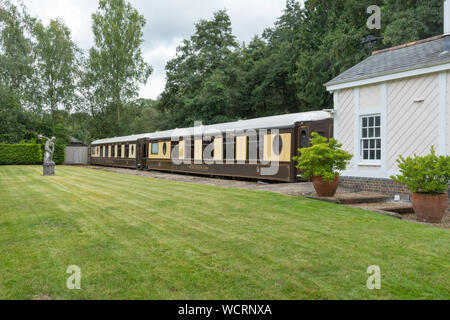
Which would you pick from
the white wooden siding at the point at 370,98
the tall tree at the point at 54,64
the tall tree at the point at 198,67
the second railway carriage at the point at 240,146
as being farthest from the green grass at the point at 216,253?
the tall tree at the point at 54,64

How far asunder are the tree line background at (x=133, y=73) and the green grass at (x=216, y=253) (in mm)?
20660

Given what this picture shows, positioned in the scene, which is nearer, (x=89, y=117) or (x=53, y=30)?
(x=53, y=30)

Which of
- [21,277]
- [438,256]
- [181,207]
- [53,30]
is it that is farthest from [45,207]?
[53,30]

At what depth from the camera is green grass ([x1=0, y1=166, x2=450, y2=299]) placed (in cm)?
316

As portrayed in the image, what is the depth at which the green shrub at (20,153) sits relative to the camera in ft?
104

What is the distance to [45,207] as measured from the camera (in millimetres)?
7273

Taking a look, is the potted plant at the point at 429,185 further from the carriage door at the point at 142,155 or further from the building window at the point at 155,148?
the carriage door at the point at 142,155

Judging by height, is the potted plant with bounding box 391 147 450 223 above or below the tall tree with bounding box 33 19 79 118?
below

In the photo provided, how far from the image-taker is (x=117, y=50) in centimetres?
3634

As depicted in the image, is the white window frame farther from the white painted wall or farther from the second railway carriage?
the second railway carriage

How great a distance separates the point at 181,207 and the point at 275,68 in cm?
2529

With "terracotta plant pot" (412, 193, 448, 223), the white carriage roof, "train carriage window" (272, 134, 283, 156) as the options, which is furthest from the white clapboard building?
"train carriage window" (272, 134, 283, 156)

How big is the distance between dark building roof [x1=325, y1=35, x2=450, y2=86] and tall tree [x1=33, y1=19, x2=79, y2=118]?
34.0 meters
